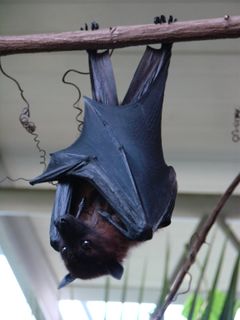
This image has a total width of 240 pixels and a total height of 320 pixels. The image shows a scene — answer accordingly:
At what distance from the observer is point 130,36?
1217mm

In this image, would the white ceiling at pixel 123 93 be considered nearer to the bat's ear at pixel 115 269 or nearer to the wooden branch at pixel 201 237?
the wooden branch at pixel 201 237

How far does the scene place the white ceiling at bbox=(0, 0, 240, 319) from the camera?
2172 millimetres

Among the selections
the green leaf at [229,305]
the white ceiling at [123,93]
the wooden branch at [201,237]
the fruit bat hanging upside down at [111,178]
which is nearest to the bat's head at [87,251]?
the fruit bat hanging upside down at [111,178]

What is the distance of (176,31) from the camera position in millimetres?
1204

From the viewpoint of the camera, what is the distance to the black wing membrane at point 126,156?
121 centimetres

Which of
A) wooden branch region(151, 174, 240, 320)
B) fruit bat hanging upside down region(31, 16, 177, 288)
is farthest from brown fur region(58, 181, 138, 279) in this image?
wooden branch region(151, 174, 240, 320)

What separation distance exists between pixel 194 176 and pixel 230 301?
1.37 metres

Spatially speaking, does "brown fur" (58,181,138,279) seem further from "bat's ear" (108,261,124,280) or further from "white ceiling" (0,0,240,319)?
"white ceiling" (0,0,240,319)

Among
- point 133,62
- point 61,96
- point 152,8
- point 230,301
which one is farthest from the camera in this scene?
point 61,96

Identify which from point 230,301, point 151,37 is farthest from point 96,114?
point 230,301

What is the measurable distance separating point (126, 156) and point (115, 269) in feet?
0.69

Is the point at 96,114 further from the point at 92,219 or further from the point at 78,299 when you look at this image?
the point at 78,299

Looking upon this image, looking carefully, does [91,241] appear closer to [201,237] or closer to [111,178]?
[111,178]

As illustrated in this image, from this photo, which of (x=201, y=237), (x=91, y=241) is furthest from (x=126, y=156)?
(x=201, y=237)
